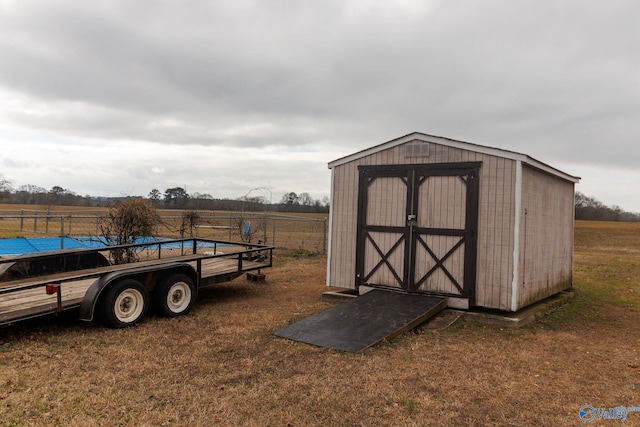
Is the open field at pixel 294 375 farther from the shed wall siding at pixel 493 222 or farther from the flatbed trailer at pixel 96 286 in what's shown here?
the shed wall siding at pixel 493 222

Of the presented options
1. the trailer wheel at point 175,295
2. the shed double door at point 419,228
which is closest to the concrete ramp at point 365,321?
the shed double door at point 419,228

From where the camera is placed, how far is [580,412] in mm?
3586

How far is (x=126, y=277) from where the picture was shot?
5711 millimetres

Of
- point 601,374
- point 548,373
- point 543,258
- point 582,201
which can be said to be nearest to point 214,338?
point 548,373

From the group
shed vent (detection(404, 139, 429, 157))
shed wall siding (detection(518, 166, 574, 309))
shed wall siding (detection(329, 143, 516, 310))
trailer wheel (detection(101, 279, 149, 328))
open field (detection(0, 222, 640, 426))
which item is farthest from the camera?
shed vent (detection(404, 139, 429, 157))

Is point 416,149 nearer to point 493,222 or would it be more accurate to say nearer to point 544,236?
point 493,222

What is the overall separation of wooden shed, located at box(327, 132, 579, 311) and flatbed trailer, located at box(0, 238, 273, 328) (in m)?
2.35

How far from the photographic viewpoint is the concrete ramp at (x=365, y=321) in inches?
207

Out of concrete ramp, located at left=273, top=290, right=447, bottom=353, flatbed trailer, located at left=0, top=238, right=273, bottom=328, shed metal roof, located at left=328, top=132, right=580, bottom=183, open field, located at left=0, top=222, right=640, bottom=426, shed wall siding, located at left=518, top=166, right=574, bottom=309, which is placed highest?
shed metal roof, located at left=328, top=132, right=580, bottom=183

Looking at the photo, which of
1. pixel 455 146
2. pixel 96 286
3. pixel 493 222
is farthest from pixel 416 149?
pixel 96 286

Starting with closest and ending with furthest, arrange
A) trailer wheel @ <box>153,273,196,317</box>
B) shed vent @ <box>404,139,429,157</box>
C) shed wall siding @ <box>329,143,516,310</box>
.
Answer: trailer wheel @ <box>153,273,196,317</box>
shed wall siding @ <box>329,143,516,310</box>
shed vent @ <box>404,139,429,157</box>

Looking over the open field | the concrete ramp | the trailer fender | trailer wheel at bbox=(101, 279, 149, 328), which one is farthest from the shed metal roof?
trailer wheel at bbox=(101, 279, 149, 328)

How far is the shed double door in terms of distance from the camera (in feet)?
22.3

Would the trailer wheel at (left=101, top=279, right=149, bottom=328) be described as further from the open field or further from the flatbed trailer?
the open field
